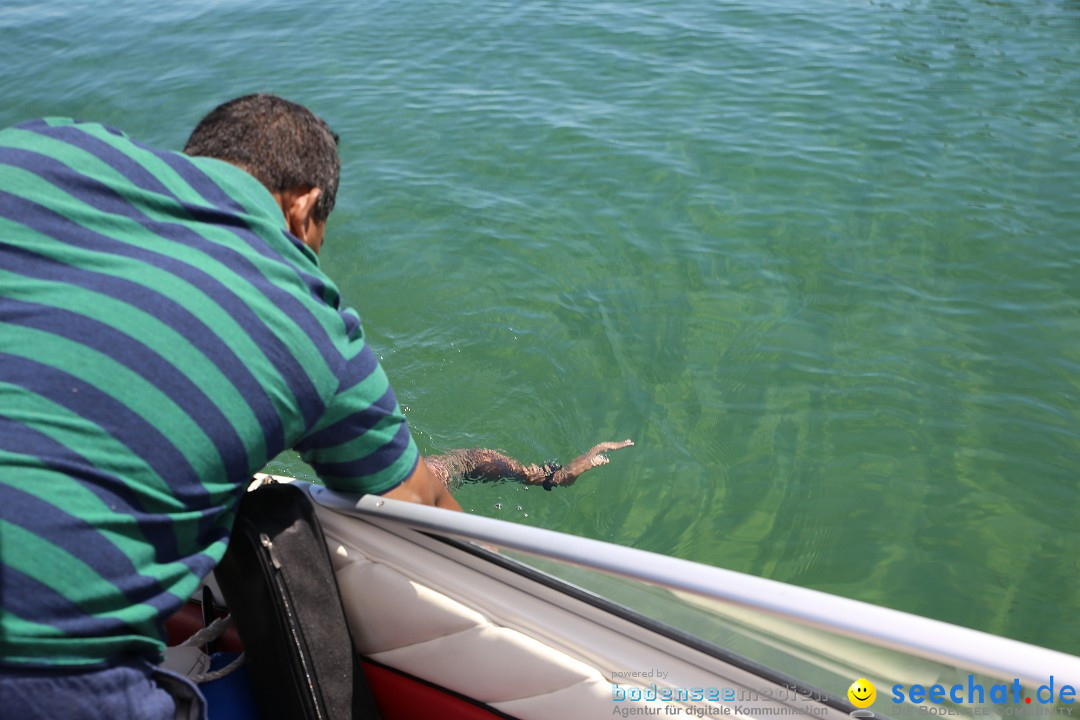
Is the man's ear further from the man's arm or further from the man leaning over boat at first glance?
the man's arm

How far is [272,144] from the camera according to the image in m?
1.78

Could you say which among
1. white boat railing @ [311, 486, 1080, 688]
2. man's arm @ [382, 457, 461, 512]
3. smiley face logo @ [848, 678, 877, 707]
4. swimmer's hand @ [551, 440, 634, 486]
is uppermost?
white boat railing @ [311, 486, 1080, 688]

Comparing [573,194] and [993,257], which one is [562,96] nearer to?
[573,194]

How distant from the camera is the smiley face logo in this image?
4.89ft

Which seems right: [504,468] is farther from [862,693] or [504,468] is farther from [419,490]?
[862,693]

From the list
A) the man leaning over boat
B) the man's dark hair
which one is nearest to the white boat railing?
the man leaning over boat

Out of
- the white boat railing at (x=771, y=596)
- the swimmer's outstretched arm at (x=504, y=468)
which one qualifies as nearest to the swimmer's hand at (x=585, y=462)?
the swimmer's outstretched arm at (x=504, y=468)

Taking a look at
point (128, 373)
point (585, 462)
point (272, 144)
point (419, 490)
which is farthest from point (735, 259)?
point (128, 373)

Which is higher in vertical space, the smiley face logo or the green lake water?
the smiley face logo

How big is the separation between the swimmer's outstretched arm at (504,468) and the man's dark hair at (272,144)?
221cm

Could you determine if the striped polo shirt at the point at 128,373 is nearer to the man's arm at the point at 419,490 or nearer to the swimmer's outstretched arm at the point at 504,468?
the man's arm at the point at 419,490

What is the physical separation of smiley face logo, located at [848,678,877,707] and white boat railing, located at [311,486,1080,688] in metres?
0.18

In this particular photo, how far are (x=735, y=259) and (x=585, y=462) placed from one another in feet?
5.99

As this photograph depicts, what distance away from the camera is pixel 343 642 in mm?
1800
